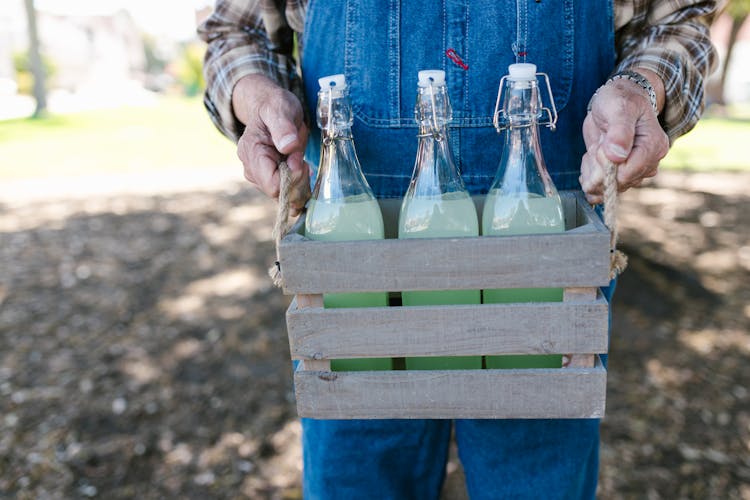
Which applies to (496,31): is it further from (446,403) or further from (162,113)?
(162,113)

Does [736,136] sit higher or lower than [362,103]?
lower

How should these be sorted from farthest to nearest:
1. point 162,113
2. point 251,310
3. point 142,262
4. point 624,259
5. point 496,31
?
point 162,113, point 142,262, point 251,310, point 496,31, point 624,259

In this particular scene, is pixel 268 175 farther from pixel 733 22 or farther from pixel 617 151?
pixel 733 22

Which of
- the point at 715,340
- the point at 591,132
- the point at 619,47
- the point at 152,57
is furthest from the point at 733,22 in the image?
the point at 152,57

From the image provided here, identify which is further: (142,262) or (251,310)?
(142,262)

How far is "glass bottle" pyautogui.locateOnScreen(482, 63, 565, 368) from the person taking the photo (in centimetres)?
107

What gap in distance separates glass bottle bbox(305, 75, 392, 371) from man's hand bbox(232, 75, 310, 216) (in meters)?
0.04

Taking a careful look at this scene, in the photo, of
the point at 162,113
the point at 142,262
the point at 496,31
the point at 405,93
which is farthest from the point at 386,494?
the point at 162,113

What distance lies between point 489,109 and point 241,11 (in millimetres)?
636

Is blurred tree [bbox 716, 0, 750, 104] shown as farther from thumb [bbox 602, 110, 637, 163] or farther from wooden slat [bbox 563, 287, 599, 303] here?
wooden slat [bbox 563, 287, 599, 303]

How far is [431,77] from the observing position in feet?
3.47

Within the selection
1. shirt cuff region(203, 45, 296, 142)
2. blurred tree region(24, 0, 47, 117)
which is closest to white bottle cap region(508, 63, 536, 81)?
shirt cuff region(203, 45, 296, 142)

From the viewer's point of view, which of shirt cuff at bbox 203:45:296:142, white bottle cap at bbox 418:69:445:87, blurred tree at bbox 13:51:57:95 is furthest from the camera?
blurred tree at bbox 13:51:57:95

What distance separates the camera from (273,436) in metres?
3.46
